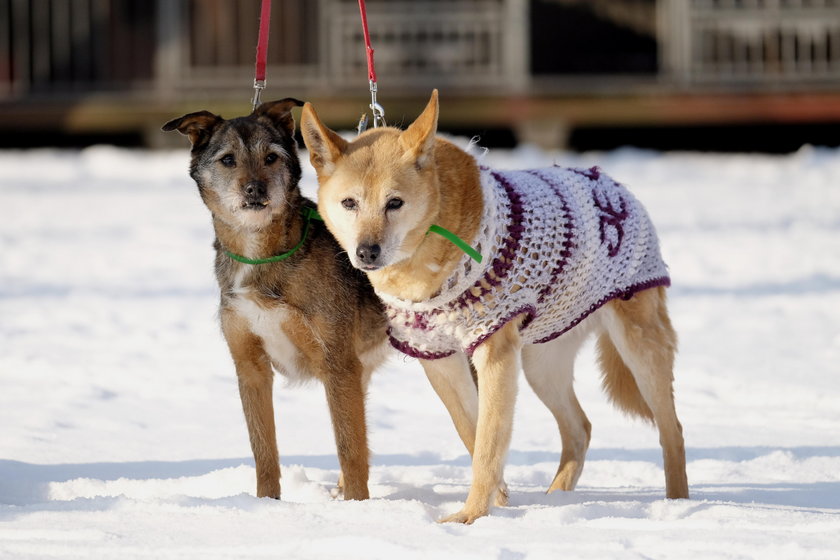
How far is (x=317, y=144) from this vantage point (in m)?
3.93

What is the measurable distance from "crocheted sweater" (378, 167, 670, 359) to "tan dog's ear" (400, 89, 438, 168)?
247mm

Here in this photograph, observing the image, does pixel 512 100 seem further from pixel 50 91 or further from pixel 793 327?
pixel 793 327

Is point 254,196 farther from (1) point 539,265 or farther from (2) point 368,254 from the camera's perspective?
(1) point 539,265

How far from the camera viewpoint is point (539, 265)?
395cm

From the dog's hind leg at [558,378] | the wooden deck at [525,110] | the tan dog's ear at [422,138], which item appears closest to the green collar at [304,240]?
the tan dog's ear at [422,138]

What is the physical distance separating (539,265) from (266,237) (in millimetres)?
898

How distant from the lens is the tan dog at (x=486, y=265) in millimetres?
3822

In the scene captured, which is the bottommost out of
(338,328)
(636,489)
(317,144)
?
(636,489)

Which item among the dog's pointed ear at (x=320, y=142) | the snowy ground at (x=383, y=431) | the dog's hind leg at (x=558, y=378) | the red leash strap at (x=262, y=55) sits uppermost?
the red leash strap at (x=262, y=55)

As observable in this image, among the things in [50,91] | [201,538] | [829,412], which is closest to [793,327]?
[829,412]

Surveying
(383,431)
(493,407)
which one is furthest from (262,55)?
(383,431)

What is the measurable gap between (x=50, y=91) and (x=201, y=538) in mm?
12480

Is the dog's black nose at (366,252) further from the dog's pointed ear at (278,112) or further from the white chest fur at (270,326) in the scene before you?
the dog's pointed ear at (278,112)

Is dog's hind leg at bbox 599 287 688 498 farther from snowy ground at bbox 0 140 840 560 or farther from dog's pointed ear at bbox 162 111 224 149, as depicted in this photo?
dog's pointed ear at bbox 162 111 224 149
